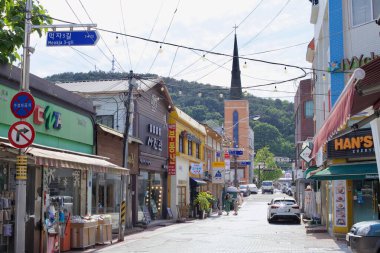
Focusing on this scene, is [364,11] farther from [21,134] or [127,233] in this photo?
[21,134]

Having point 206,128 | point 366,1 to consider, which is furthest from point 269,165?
point 366,1

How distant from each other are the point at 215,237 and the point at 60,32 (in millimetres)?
11384

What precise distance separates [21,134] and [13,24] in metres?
2.51

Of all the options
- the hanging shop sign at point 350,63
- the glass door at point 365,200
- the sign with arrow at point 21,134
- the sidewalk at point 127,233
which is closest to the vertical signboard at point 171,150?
the sidewalk at point 127,233

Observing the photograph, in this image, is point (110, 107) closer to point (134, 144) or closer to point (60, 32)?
point (134, 144)

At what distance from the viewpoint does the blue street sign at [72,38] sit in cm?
1184

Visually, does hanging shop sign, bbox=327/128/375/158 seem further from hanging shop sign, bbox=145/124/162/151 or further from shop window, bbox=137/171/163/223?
hanging shop sign, bbox=145/124/162/151

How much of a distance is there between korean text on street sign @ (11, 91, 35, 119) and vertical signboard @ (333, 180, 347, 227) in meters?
13.4

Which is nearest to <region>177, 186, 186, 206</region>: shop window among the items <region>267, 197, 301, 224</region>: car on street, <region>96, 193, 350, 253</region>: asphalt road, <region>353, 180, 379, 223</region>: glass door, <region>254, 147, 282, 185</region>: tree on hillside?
<region>267, 197, 301, 224</region>: car on street

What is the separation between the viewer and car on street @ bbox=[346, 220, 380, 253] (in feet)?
34.2

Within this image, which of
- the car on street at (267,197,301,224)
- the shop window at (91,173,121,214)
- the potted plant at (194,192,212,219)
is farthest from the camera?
the potted plant at (194,192,212,219)

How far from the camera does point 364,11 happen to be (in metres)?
20.5

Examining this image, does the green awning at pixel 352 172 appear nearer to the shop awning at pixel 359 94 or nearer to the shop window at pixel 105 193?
the shop window at pixel 105 193

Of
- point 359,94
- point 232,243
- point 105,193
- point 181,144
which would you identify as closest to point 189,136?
point 181,144
